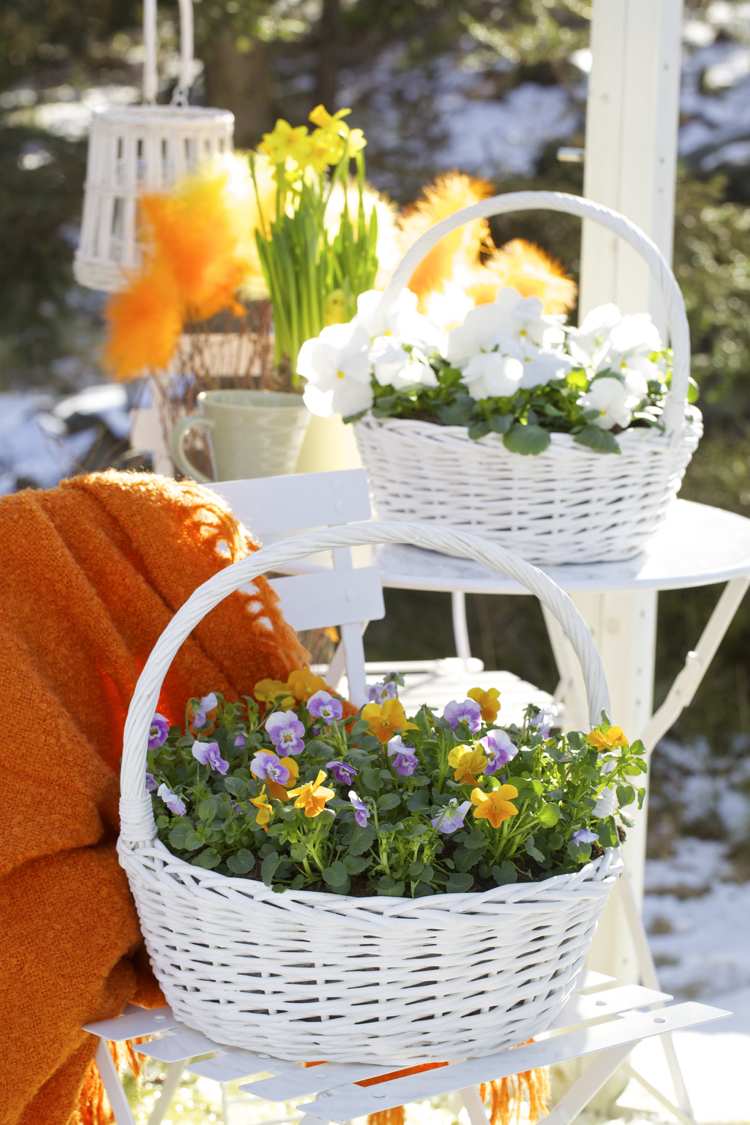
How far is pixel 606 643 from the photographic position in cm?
234

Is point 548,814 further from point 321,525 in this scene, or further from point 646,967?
point 646,967

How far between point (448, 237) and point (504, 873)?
44.9 inches

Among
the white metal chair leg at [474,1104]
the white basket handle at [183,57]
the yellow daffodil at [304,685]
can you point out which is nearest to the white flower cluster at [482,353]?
the yellow daffodil at [304,685]

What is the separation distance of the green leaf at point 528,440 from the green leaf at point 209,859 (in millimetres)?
604

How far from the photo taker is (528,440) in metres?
1.63

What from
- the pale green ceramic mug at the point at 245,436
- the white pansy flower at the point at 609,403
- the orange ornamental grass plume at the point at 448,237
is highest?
the orange ornamental grass plume at the point at 448,237

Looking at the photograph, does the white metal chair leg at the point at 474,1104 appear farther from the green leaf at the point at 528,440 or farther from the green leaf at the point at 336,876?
the green leaf at the point at 528,440

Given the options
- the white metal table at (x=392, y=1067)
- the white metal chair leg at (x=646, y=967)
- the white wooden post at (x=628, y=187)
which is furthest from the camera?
the white wooden post at (x=628, y=187)

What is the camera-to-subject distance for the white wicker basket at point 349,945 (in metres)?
1.16

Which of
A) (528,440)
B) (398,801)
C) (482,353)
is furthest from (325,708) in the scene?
(482,353)

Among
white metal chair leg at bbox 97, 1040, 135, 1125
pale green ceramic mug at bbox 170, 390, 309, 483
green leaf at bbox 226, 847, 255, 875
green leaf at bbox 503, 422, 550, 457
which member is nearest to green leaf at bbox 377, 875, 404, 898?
green leaf at bbox 226, 847, 255, 875

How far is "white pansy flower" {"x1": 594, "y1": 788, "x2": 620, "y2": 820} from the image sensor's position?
49.6 inches

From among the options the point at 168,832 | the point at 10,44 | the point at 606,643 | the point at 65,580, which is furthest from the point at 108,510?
the point at 10,44

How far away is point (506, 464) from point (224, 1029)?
698mm
